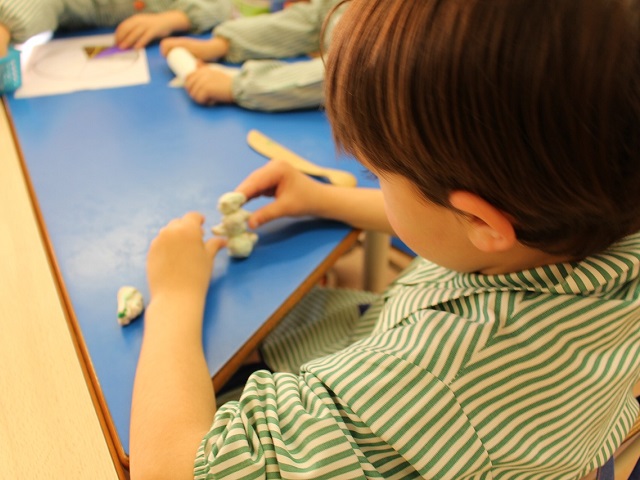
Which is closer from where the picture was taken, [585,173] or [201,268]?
[585,173]

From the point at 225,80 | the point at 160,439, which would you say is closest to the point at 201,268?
the point at 160,439

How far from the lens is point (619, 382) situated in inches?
17.2

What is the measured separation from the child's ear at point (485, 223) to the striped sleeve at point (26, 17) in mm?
1033

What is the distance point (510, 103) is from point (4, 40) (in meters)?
1.04

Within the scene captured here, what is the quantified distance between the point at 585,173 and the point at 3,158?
2.55 feet

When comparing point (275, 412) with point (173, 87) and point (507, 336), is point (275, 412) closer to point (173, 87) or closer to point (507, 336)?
point (507, 336)

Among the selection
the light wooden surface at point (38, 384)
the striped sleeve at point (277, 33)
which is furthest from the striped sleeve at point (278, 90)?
the light wooden surface at point (38, 384)

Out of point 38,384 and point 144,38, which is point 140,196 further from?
point 144,38

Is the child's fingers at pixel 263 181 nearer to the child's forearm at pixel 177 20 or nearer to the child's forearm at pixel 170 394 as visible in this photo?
the child's forearm at pixel 170 394

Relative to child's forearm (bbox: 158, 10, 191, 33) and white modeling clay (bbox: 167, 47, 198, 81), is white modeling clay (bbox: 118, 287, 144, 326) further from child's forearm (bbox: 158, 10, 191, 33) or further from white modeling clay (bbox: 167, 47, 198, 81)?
child's forearm (bbox: 158, 10, 191, 33)

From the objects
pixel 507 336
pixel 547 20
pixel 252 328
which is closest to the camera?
pixel 547 20

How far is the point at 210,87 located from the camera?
37.8 inches

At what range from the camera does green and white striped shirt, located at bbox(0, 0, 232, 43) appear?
3.57ft

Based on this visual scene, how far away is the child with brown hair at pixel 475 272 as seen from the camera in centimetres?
32
